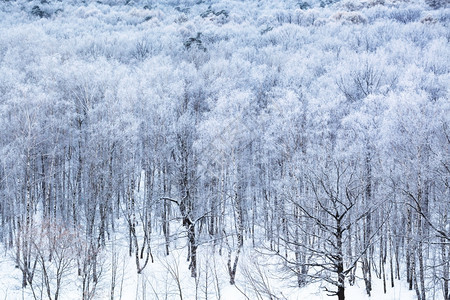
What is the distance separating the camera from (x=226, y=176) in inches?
952

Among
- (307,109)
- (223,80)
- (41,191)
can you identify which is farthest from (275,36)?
(41,191)

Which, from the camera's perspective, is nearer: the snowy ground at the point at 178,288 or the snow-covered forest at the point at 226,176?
the snow-covered forest at the point at 226,176

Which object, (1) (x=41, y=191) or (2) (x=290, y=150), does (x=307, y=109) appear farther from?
(1) (x=41, y=191)

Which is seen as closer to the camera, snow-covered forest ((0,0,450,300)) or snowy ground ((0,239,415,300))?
snow-covered forest ((0,0,450,300))

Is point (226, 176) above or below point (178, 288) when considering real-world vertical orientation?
above

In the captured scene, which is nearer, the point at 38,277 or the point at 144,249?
the point at 38,277

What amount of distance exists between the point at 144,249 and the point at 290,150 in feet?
41.9

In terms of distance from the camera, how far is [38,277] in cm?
2164

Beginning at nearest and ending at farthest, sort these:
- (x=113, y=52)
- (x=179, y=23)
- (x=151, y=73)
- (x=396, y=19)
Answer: (x=151, y=73) → (x=113, y=52) → (x=396, y=19) → (x=179, y=23)

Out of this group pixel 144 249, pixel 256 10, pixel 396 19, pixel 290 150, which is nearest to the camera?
pixel 290 150

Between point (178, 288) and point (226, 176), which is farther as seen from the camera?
point (226, 176)

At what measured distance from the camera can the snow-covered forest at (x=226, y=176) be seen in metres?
16.3

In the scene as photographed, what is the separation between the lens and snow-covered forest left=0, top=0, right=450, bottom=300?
16.3 m

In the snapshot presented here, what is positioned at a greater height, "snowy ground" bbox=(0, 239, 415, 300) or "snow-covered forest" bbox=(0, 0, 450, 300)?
"snow-covered forest" bbox=(0, 0, 450, 300)
